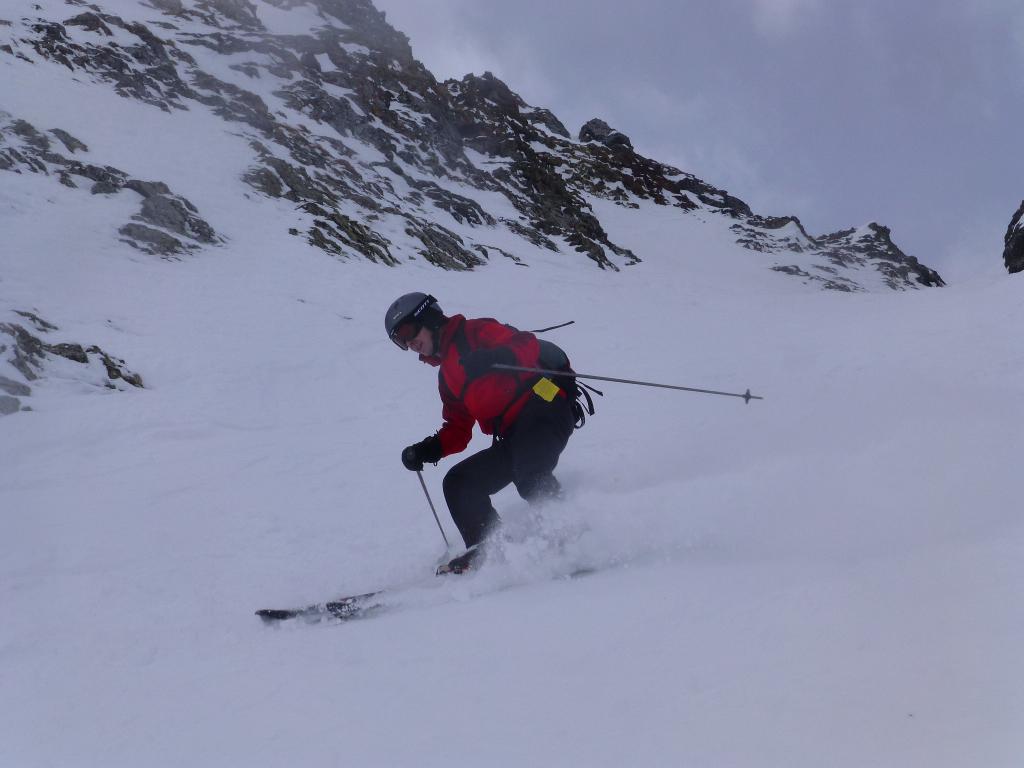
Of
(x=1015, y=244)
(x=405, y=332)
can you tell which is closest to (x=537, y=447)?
(x=405, y=332)

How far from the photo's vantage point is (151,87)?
28.6m

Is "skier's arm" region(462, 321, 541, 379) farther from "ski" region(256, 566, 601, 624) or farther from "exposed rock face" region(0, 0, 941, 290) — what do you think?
"exposed rock face" region(0, 0, 941, 290)

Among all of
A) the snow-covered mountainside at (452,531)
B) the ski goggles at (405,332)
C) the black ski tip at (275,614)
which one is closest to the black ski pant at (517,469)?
the snow-covered mountainside at (452,531)

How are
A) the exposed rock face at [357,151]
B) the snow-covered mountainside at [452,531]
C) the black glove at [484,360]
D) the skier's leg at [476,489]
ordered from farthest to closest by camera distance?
the exposed rock face at [357,151]
the skier's leg at [476,489]
the black glove at [484,360]
the snow-covered mountainside at [452,531]

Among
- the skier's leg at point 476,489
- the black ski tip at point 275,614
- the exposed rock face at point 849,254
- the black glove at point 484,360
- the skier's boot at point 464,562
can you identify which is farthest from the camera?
the exposed rock face at point 849,254

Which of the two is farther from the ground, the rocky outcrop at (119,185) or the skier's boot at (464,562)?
the rocky outcrop at (119,185)

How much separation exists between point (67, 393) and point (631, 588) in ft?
24.7

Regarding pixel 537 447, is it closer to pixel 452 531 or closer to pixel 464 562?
pixel 464 562

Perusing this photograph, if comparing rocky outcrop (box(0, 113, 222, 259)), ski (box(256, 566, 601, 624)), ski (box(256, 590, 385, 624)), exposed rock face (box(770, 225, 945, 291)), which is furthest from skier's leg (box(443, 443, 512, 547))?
exposed rock face (box(770, 225, 945, 291))

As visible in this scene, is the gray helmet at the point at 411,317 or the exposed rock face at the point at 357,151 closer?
the gray helmet at the point at 411,317

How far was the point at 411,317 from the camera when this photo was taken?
158 inches

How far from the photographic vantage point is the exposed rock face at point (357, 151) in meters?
21.8

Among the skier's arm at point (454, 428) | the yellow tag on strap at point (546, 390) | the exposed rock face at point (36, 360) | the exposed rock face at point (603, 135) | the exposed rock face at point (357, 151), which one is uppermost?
the exposed rock face at point (603, 135)

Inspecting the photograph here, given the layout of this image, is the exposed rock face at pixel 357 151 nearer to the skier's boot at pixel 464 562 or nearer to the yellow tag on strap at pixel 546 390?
the yellow tag on strap at pixel 546 390
